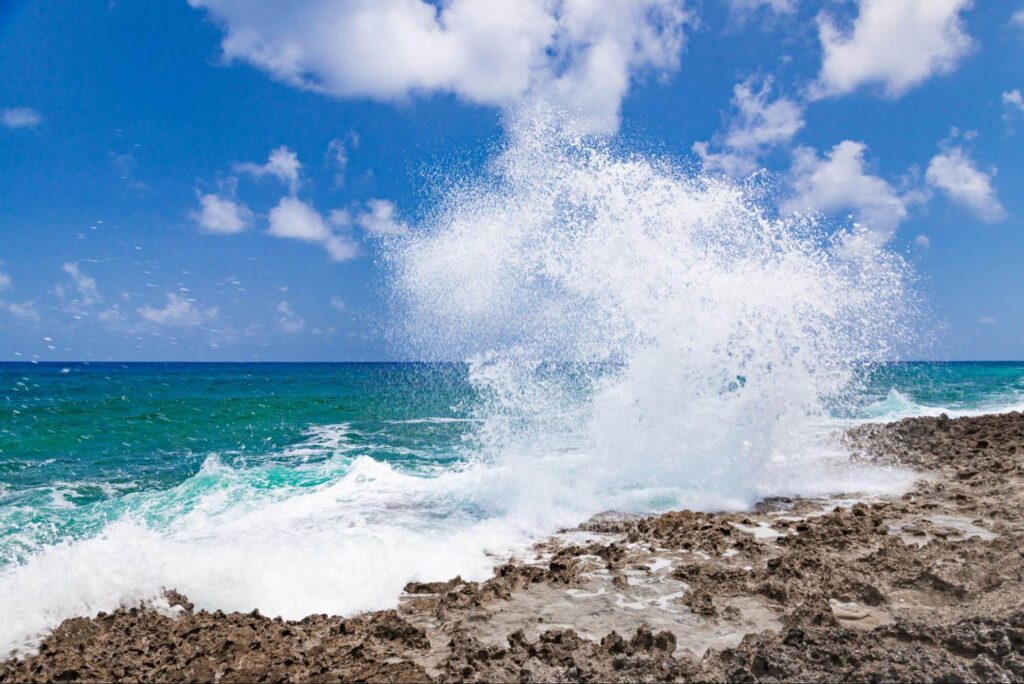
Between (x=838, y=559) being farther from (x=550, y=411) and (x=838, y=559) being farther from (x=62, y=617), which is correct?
(x=550, y=411)

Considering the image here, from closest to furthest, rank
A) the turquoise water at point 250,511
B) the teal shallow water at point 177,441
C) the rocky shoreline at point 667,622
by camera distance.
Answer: the rocky shoreline at point 667,622, the turquoise water at point 250,511, the teal shallow water at point 177,441

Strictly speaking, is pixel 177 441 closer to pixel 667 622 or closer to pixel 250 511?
pixel 250 511

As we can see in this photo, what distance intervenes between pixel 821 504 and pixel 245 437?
50.9 feet

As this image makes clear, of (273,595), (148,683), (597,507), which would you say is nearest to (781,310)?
(597,507)

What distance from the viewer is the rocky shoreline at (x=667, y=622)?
3465 millimetres

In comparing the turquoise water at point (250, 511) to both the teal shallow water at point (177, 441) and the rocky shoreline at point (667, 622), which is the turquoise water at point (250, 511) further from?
the rocky shoreline at point (667, 622)

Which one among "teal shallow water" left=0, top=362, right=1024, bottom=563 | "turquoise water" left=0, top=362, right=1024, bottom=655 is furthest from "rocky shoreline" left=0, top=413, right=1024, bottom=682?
"teal shallow water" left=0, top=362, right=1024, bottom=563

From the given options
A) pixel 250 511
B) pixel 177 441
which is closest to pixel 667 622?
pixel 250 511

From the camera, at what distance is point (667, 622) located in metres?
4.43

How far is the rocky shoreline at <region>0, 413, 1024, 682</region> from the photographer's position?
346cm

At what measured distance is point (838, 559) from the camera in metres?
5.52

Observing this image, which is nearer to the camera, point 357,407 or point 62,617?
point 62,617

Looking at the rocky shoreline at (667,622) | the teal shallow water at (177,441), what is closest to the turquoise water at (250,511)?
the teal shallow water at (177,441)

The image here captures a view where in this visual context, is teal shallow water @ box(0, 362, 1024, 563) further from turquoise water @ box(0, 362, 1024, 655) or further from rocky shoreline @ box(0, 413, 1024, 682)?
rocky shoreline @ box(0, 413, 1024, 682)
